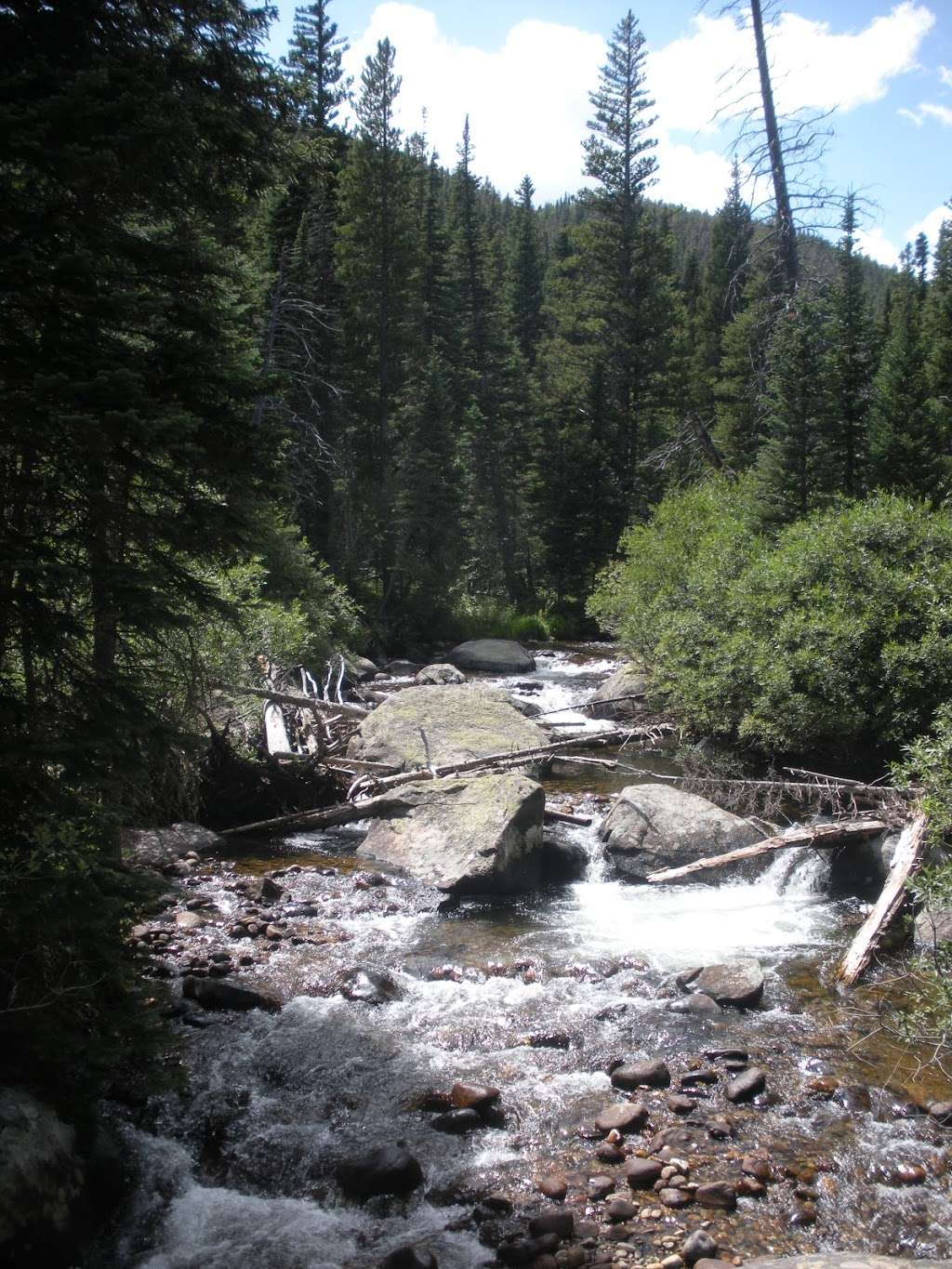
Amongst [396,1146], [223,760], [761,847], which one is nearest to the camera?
[396,1146]

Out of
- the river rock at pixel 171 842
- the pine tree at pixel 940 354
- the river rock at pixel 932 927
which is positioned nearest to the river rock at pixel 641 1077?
the river rock at pixel 932 927

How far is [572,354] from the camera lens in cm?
4056

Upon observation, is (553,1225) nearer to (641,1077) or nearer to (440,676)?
(641,1077)

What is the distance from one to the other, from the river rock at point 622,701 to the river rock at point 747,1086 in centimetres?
1073

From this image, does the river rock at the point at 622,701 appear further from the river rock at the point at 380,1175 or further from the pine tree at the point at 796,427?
the river rock at the point at 380,1175

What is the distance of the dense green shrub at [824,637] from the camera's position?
11781 millimetres

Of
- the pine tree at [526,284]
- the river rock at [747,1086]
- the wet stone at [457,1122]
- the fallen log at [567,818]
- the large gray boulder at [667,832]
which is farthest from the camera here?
the pine tree at [526,284]

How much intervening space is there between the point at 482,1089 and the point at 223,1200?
1749mm

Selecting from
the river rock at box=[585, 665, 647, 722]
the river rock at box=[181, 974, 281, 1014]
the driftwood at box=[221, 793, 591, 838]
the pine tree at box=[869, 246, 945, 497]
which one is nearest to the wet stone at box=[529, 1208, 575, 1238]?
the river rock at box=[181, 974, 281, 1014]

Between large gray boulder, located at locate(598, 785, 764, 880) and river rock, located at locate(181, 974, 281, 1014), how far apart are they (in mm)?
4688

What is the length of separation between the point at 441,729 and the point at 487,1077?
7.34 meters

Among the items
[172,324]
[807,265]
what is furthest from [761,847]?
[807,265]

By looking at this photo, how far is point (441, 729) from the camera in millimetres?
13375

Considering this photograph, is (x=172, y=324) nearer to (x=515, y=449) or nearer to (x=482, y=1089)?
A: (x=482, y=1089)
